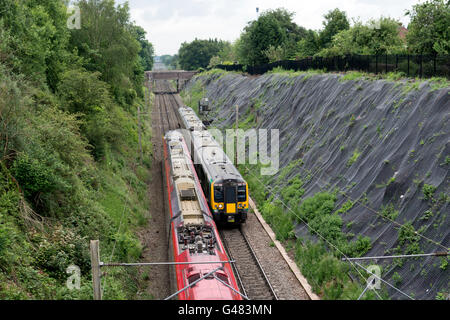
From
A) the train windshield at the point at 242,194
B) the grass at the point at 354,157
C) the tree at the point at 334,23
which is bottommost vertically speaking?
the train windshield at the point at 242,194

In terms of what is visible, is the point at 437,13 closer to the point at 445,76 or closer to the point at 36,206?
the point at 445,76

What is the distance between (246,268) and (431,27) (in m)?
21.4

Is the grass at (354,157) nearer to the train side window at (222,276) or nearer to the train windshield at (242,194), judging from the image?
the train windshield at (242,194)

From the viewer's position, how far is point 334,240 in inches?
714

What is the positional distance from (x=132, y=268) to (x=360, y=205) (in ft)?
36.6

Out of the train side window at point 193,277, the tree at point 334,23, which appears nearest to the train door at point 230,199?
the train side window at point 193,277

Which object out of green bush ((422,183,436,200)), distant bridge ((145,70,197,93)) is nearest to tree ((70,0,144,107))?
green bush ((422,183,436,200))

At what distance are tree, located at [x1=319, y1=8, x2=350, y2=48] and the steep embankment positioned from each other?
80.8 ft

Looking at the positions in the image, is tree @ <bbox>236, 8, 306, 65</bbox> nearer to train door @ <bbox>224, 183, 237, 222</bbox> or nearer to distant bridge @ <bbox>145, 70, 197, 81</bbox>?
distant bridge @ <bbox>145, 70, 197, 81</bbox>

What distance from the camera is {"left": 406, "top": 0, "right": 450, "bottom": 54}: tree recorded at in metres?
26.2

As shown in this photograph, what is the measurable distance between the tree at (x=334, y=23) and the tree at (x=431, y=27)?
26.8 metres

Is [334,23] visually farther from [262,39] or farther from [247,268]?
[247,268]

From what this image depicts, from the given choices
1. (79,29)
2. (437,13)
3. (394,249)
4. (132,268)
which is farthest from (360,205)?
(79,29)

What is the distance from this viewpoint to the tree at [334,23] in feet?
178
